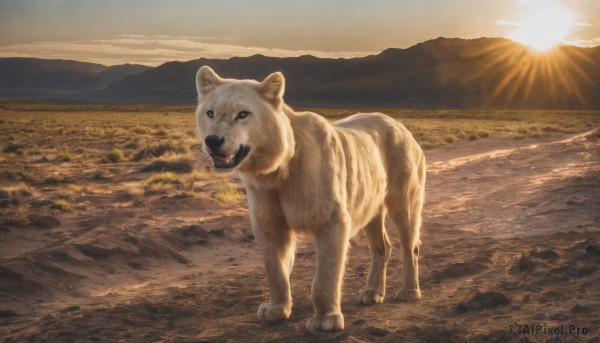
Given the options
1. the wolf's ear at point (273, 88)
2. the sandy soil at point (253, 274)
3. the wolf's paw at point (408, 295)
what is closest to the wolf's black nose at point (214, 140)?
the wolf's ear at point (273, 88)

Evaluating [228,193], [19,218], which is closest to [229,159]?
[19,218]

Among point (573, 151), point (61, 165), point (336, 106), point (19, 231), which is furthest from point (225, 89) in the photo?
point (336, 106)

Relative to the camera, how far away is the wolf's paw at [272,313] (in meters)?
5.52

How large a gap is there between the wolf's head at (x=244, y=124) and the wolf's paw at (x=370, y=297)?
2.04 meters

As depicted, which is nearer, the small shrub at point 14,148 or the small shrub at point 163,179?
the small shrub at point 163,179

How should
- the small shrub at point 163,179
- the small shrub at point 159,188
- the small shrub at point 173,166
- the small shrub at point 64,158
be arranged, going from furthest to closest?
the small shrub at point 64,158 < the small shrub at point 173,166 < the small shrub at point 163,179 < the small shrub at point 159,188

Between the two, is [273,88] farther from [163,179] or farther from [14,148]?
[14,148]

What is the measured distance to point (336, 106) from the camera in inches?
7633

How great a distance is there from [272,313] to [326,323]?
26.9 inches

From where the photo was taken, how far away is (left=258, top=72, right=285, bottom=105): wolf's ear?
5043mm

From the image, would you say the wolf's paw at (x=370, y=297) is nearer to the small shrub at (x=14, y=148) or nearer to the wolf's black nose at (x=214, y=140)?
the wolf's black nose at (x=214, y=140)

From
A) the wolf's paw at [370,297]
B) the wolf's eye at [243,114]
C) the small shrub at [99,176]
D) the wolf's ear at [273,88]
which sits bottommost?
the small shrub at [99,176]

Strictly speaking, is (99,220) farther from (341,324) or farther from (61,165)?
(61,165)

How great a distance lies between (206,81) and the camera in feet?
17.2
